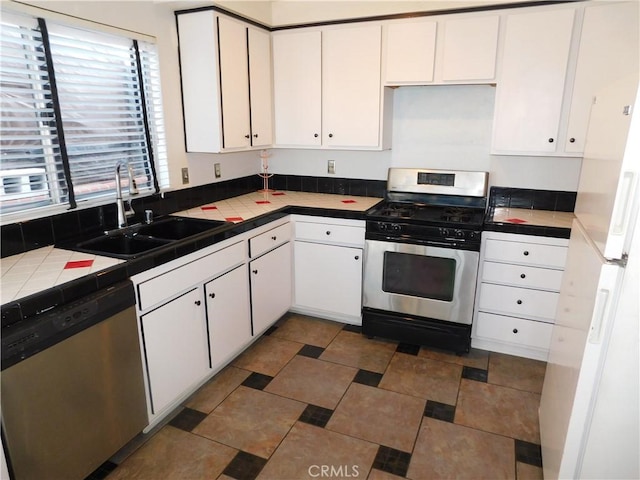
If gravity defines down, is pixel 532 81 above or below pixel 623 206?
above

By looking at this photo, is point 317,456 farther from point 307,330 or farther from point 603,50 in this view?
point 603,50

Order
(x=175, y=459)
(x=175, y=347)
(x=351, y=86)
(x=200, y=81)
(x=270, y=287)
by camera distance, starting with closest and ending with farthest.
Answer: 1. (x=175, y=459)
2. (x=175, y=347)
3. (x=200, y=81)
4. (x=270, y=287)
5. (x=351, y=86)

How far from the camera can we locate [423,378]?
2.70 metres

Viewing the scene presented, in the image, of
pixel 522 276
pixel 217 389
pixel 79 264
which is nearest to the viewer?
pixel 79 264

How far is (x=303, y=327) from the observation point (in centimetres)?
335

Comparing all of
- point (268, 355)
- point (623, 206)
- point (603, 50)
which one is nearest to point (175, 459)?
point (268, 355)

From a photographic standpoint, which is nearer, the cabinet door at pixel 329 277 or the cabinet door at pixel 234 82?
the cabinet door at pixel 234 82

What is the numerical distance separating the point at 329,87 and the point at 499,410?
2509 mm

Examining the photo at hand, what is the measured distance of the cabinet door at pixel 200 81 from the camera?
2793 millimetres

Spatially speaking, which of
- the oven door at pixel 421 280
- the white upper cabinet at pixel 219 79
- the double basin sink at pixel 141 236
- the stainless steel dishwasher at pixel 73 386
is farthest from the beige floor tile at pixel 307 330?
the white upper cabinet at pixel 219 79

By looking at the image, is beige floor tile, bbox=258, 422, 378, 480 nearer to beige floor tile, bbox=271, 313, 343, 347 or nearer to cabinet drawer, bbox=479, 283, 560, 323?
beige floor tile, bbox=271, 313, 343, 347

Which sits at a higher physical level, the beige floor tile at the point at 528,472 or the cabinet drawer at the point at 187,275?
the cabinet drawer at the point at 187,275

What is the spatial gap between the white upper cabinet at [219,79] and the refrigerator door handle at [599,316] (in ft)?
7.96

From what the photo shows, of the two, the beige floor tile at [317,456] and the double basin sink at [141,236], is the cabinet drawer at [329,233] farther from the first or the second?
the beige floor tile at [317,456]
